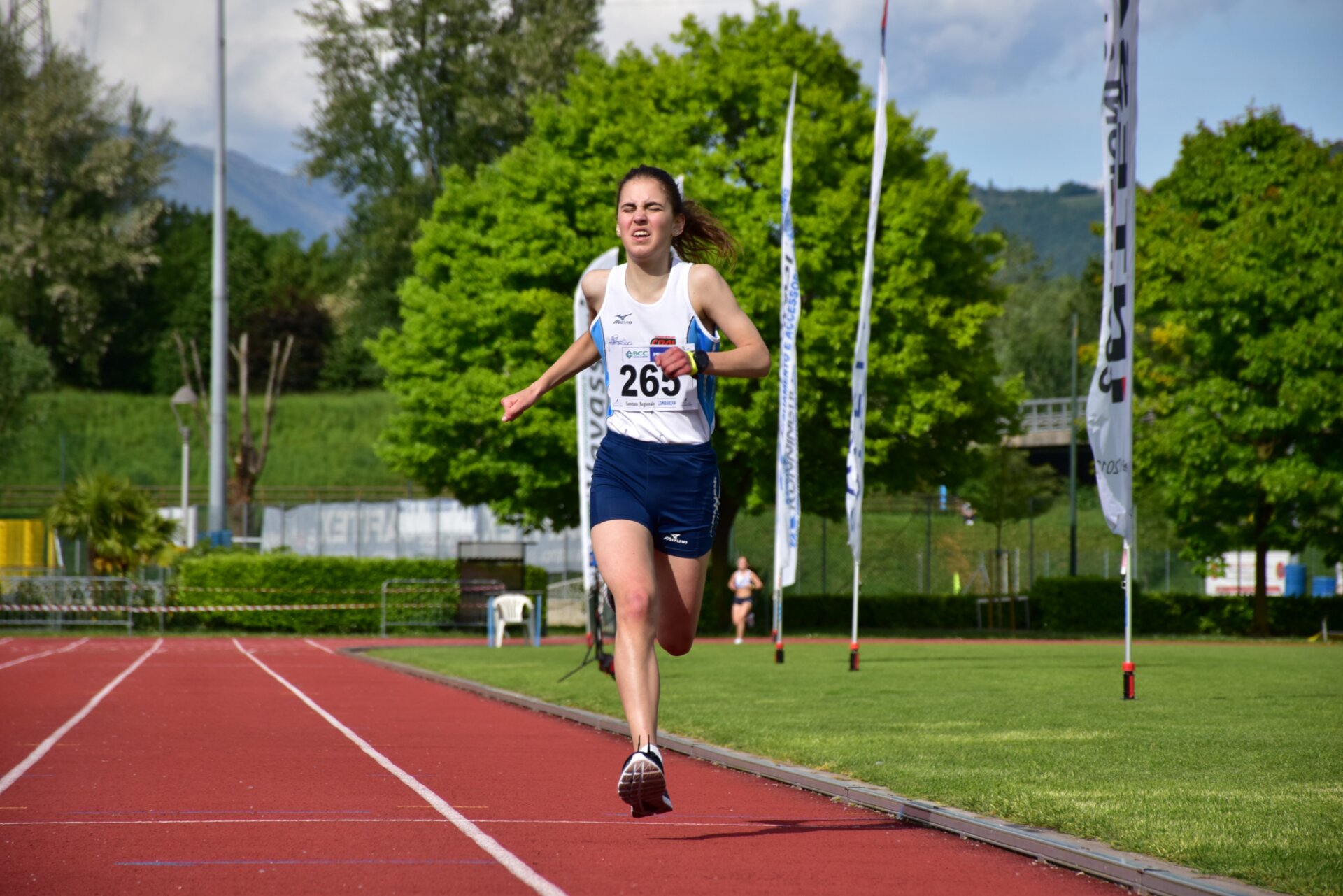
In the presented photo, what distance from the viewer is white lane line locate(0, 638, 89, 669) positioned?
21766 mm

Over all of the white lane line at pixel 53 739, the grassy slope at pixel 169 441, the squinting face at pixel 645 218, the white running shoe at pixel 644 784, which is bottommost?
the white lane line at pixel 53 739

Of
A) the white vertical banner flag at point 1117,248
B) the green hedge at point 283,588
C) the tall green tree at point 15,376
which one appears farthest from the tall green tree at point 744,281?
the tall green tree at point 15,376

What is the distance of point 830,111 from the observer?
34.5 metres

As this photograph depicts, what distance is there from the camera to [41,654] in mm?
24766

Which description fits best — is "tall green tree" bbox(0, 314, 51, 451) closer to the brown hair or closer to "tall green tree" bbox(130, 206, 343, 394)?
"tall green tree" bbox(130, 206, 343, 394)

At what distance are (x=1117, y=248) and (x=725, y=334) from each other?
813 cm

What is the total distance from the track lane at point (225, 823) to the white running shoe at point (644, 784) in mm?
567

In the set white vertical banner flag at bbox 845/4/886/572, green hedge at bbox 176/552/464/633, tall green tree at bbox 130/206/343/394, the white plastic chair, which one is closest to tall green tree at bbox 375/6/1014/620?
green hedge at bbox 176/552/464/633

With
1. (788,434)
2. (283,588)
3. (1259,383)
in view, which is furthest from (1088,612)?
(788,434)

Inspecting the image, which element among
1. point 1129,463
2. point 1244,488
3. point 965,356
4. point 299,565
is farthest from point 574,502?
point 1129,463

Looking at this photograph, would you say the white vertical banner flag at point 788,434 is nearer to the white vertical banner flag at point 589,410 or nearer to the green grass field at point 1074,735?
the green grass field at point 1074,735

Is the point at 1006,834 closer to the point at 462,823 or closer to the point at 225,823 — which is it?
the point at 462,823

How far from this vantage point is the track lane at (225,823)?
17.4 ft

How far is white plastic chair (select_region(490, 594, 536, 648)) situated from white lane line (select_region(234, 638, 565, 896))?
1743 cm
